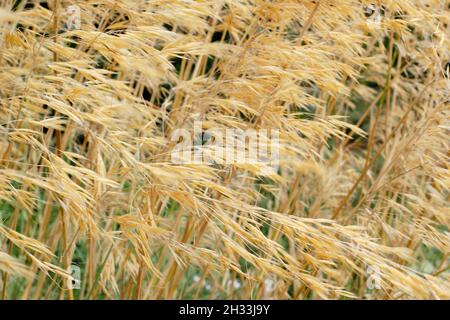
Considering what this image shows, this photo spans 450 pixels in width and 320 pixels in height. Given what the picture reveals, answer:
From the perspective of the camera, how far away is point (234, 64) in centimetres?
145

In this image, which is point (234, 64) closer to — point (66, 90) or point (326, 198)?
point (66, 90)

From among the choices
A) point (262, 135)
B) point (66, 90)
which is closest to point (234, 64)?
point (262, 135)

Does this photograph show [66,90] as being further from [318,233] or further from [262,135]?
[318,233]

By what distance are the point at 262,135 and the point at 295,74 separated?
0.18 meters
